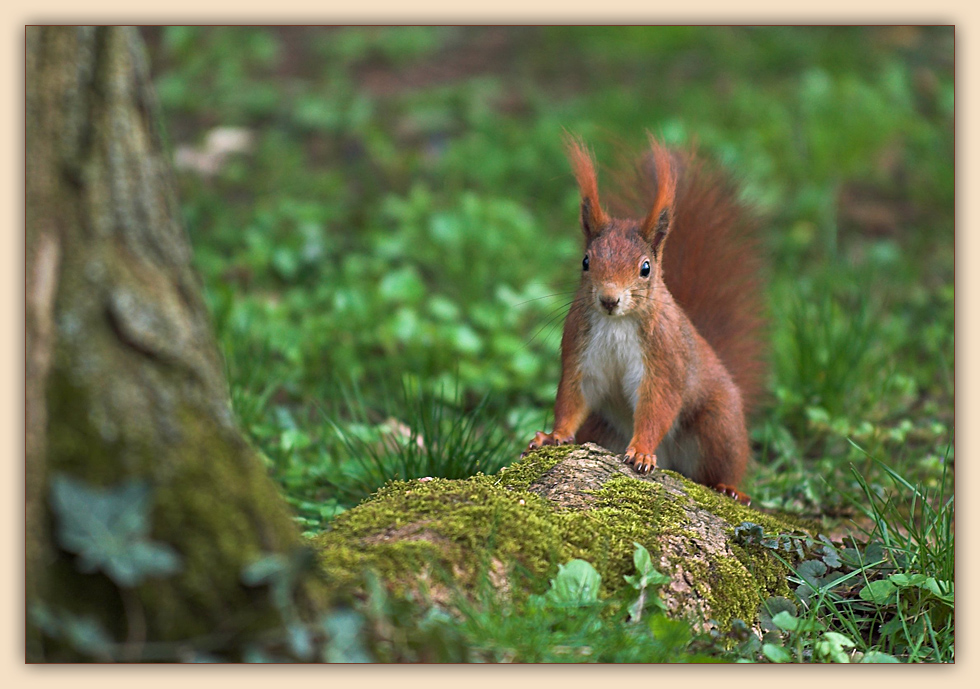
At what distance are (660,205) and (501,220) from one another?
1.90m

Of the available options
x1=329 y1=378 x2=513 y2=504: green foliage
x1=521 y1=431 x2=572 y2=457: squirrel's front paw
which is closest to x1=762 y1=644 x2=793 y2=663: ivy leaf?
x1=521 y1=431 x2=572 y2=457: squirrel's front paw

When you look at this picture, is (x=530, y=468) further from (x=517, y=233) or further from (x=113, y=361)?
(x=517, y=233)

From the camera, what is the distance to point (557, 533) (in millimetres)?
1692

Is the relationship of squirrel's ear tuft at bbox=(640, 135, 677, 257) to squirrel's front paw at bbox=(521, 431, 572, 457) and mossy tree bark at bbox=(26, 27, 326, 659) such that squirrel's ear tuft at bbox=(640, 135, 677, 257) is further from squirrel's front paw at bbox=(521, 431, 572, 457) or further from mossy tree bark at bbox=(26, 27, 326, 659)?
mossy tree bark at bbox=(26, 27, 326, 659)

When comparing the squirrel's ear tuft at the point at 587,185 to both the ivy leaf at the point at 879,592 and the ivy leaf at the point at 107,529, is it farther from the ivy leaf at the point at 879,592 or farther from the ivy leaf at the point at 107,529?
the ivy leaf at the point at 107,529

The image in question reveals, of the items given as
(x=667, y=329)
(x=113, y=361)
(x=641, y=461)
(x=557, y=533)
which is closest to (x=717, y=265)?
(x=667, y=329)

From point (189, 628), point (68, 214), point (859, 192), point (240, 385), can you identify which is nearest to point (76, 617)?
point (189, 628)

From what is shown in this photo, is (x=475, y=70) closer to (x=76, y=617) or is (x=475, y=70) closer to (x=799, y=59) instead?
(x=799, y=59)

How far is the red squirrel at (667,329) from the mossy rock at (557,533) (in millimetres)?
142

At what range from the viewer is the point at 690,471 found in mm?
2359

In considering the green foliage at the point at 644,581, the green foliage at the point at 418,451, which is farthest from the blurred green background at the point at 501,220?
the green foliage at the point at 644,581

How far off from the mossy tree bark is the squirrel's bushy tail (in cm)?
140

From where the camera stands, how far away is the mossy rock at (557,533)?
156 centimetres

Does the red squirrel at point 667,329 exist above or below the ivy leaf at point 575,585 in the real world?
above
